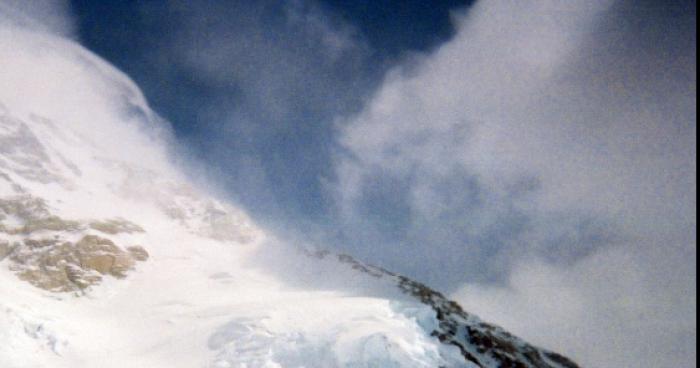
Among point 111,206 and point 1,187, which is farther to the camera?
point 111,206

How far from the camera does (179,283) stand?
155 ft

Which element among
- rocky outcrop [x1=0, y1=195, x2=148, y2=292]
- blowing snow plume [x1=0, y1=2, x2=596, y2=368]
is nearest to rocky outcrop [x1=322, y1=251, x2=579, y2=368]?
blowing snow plume [x1=0, y1=2, x2=596, y2=368]

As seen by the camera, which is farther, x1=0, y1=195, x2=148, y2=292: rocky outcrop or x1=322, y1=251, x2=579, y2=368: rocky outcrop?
x1=0, y1=195, x2=148, y2=292: rocky outcrop

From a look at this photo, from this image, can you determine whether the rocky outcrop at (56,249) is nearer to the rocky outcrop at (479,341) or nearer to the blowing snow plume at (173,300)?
the blowing snow plume at (173,300)

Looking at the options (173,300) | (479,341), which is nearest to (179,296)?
(173,300)

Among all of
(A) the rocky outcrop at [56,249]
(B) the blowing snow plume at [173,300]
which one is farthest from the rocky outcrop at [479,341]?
(A) the rocky outcrop at [56,249]

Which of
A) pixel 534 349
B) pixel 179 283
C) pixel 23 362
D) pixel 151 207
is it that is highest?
pixel 151 207

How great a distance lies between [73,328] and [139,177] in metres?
75.4

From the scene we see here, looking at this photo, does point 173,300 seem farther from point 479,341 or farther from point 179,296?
point 479,341

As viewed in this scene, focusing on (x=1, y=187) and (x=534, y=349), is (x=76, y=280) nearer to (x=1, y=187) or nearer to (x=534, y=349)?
(x=1, y=187)

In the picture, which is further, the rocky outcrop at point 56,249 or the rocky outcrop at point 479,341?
the rocky outcrop at point 56,249

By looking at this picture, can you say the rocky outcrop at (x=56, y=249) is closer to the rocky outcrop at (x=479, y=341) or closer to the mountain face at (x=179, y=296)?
the mountain face at (x=179, y=296)

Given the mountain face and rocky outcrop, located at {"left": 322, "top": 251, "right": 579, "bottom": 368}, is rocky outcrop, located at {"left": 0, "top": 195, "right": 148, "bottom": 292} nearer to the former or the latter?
the mountain face

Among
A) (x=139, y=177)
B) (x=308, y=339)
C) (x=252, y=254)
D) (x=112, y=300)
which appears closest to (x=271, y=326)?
(x=308, y=339)
